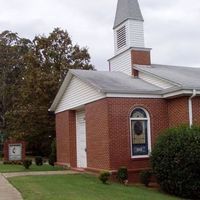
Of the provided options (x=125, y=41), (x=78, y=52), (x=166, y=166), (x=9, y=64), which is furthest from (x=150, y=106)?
(x=9, y=64)

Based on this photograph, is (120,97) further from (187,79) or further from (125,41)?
(125,41)

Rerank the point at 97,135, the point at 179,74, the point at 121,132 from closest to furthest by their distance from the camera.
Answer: the point at 121,132
the point at 97,135
the point at 179,74

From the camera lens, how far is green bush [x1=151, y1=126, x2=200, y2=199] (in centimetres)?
1508

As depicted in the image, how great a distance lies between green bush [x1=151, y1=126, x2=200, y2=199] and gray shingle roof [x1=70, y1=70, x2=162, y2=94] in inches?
118

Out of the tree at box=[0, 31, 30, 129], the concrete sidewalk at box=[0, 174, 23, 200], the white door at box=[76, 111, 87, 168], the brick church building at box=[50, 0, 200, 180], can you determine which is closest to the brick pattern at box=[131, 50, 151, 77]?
the brick church building at box=[50, 0, 200, 180]

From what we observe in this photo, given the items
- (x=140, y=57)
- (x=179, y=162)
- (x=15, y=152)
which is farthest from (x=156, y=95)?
(x=15, y=152)

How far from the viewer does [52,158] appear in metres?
26.5

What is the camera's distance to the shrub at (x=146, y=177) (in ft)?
55.7

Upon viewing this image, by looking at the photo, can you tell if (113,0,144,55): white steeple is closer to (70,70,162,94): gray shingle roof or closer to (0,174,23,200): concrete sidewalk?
(70,70,162,94): gray shingle roof

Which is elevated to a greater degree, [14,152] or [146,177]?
[14,152]

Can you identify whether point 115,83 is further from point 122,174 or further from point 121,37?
point 121,37

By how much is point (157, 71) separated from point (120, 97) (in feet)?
12.6

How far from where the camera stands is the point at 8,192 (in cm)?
1341

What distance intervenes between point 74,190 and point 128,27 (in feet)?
37.3
